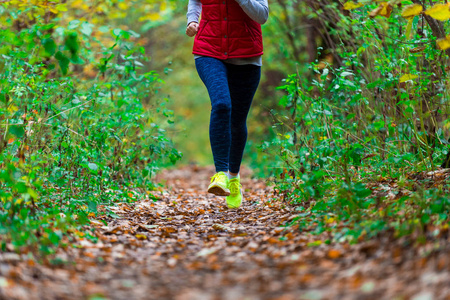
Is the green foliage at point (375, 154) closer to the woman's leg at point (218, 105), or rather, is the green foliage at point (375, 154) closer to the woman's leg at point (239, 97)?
the woman's leg at point (239, 97)

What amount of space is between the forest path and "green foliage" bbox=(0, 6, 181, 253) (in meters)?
0.25

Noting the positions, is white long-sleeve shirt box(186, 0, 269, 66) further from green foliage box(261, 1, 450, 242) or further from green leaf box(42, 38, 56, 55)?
green leaf box(42, 38, 56, 55)

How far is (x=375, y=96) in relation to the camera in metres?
3.78

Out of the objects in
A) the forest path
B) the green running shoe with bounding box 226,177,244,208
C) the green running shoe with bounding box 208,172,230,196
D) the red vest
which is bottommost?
the green running shoe with bounding box 226,177,244,208

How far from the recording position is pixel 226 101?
3.27 metres

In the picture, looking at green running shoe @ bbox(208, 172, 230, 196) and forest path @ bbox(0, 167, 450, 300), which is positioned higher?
forest path @ bbox(0, 167, 450, 300)

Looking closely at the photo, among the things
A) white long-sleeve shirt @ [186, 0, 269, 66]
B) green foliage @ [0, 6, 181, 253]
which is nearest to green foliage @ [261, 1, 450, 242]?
white long-sleeve shirt @ [186, 0, 269, 66]

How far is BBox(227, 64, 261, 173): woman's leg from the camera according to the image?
361 cm

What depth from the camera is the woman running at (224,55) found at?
332cm

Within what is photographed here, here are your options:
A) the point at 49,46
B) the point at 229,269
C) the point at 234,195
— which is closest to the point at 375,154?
the point at 234,195

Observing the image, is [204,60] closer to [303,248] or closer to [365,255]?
[303,248]

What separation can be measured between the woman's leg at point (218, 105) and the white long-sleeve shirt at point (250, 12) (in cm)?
12

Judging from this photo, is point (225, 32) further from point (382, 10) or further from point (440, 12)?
point (440, 12)

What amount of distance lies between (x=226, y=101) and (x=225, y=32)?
1.82ft
